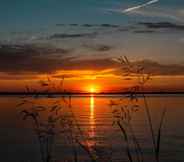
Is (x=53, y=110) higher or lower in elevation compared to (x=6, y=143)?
lower

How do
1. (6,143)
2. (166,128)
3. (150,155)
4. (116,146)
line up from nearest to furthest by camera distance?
1. (150,155)
2. (116,146)
3. (6,143)
4. (166,128)

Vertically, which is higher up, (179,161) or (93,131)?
(93,131)

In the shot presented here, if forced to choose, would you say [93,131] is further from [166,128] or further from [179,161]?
[179,161]

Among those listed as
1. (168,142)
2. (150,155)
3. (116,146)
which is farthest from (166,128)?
(150,155)

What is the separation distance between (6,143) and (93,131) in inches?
605

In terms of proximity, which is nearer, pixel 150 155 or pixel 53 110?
pixel 53 110

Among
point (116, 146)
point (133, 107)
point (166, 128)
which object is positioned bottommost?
point (133, 107)

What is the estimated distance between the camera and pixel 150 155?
34.1m

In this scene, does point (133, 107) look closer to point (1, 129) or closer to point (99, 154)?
Result: point (99, 154)

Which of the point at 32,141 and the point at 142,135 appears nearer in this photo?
the point at 32,141

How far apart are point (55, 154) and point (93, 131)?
20.2m

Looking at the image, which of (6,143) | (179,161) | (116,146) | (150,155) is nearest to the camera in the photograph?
(179,161)

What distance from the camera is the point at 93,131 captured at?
55.2m

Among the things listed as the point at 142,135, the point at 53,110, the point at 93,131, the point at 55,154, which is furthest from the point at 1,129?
the point at 53,110
